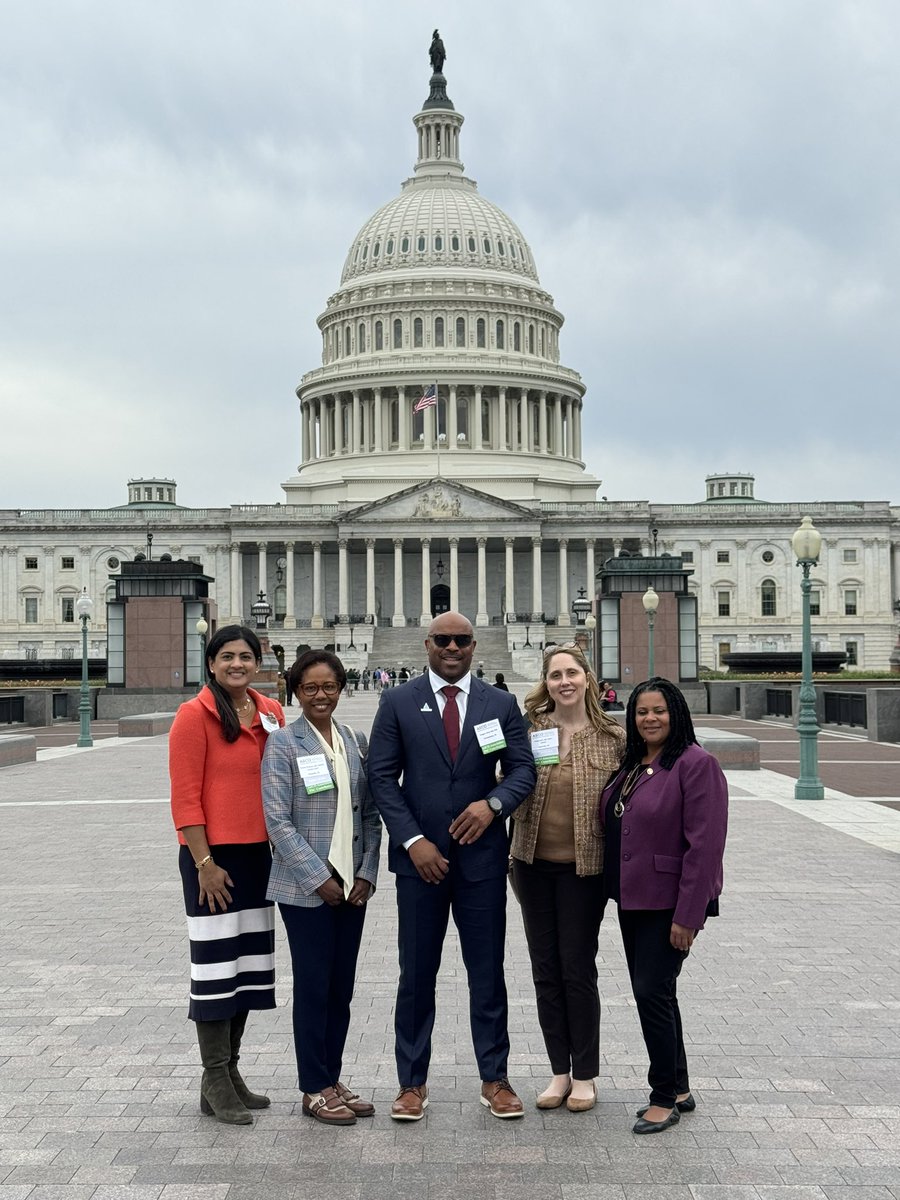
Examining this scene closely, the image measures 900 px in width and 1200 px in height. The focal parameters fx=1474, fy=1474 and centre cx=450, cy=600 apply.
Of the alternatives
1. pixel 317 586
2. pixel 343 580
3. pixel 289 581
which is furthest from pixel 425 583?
pixel 289 581

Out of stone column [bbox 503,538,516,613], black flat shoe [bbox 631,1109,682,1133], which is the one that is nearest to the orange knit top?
black flat shoe [bbox 631,1109,682,1133]

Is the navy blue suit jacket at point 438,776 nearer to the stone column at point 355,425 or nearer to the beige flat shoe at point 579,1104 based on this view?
the beige flat shoe at point 579,1104

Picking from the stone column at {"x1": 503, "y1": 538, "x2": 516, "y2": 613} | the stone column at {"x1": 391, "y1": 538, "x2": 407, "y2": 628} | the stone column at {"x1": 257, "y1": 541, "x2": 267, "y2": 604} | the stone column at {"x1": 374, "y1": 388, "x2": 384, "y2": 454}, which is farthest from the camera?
the stone column at {"x1": 374, "y1": 388, "x2": 384, "y2": 454}

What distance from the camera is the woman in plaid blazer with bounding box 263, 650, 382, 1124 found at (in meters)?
7.60

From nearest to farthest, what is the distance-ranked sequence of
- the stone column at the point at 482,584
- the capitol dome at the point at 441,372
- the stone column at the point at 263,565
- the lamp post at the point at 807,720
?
1. the lamp post at the point at 807,720
2. the stone column at the point at 482,584
3. the stone column at the point at 263,565
4. the capitol dome at the point at 441,372

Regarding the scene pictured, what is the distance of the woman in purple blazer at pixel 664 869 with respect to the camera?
7.48m

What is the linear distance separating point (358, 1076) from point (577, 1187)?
6.83 ft

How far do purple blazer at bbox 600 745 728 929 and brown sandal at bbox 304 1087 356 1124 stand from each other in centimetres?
176

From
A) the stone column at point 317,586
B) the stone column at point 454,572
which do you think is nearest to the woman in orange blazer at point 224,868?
the stone column at point 317,586

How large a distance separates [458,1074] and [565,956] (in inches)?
44.9

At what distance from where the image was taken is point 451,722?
25.9 feet

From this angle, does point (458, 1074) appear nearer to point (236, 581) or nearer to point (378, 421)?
point (236, 581)

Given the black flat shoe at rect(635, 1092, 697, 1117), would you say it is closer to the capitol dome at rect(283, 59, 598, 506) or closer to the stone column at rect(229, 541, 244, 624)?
the stone column at rect(229, 541, 244, 624)

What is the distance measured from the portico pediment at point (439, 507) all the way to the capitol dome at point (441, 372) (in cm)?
637
